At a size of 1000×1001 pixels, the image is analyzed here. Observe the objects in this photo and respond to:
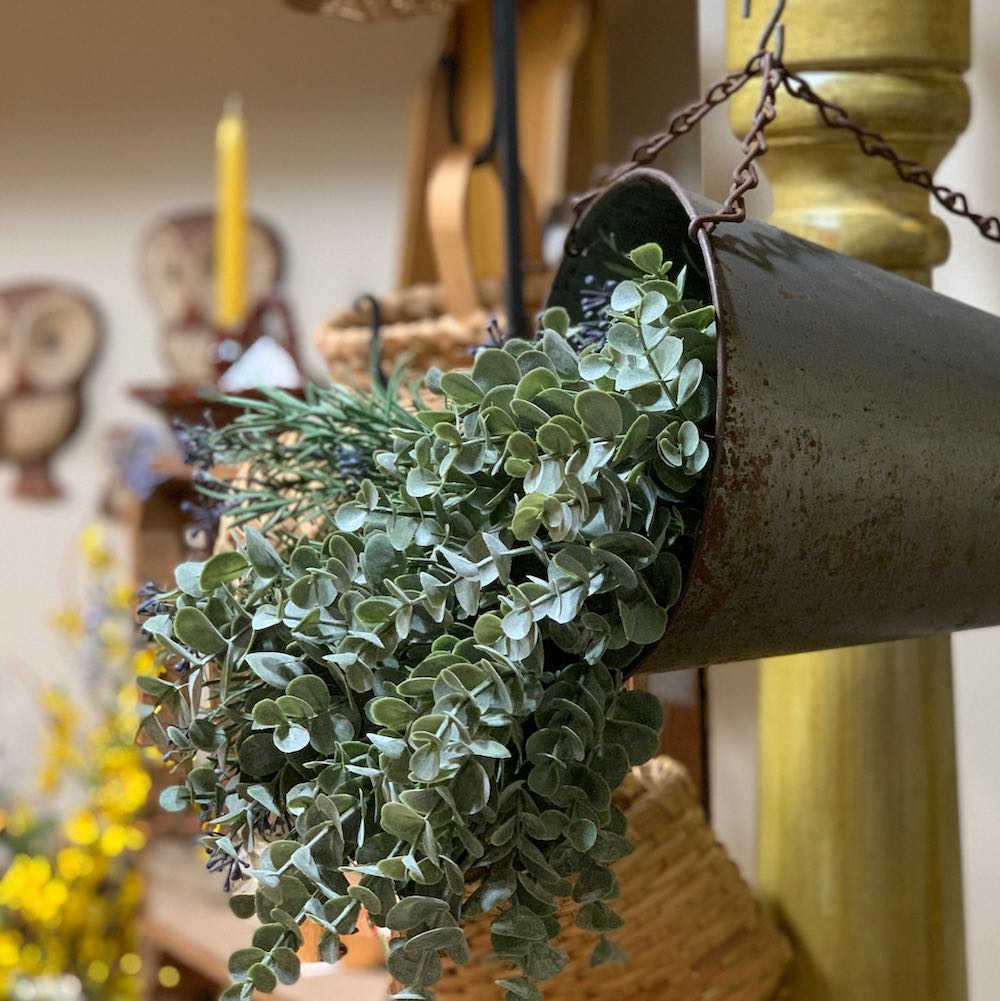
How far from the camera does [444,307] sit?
36.0 inches

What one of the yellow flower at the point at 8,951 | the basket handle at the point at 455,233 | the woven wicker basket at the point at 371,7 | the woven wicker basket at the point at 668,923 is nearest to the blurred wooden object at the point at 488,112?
the woven wicker basket at the point at 371,7

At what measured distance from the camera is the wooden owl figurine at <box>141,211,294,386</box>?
58.4 inches

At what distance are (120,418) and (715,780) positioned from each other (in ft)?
3.26

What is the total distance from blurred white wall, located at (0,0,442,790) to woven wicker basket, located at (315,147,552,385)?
1.92ft

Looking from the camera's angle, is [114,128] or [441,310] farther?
[114,128]

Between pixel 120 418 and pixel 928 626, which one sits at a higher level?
pixel 120 418

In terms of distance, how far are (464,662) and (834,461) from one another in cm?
12

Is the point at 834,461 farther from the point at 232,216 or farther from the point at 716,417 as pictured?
the point at 232,216

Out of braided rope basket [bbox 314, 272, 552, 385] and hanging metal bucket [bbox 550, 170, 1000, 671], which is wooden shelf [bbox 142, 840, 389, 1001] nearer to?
braided rope basket [bbox 314, 272, 552, 385]

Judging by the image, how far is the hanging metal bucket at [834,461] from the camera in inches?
13.6

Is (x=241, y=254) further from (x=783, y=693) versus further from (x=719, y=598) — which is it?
(x=719, y=598)

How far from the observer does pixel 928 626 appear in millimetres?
423

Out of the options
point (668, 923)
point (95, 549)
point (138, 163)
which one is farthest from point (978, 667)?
point (138, 163)

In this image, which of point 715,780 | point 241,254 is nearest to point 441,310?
point 241,254
